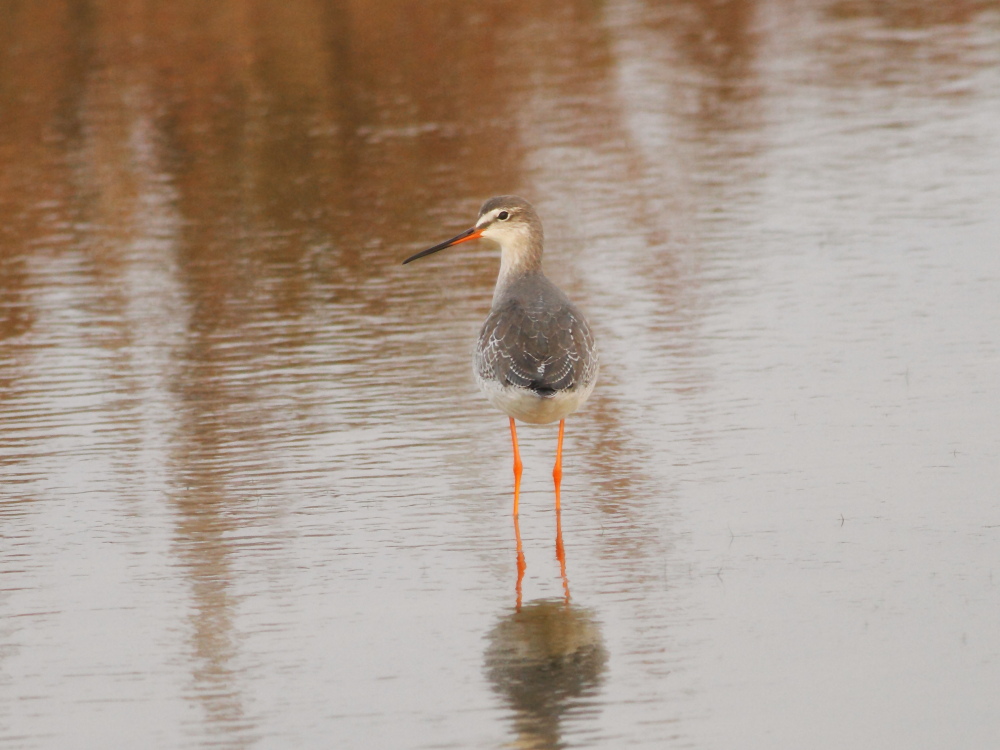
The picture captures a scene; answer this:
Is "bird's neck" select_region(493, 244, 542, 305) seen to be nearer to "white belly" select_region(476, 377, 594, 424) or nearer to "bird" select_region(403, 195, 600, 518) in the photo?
"bird" select_region(403, 195, 600, 518)

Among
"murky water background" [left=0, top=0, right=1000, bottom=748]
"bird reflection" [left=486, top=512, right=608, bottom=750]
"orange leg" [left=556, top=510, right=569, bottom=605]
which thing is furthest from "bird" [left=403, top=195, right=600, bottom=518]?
"bird reflection" [left=486, top=512, right=608, bottom=750]

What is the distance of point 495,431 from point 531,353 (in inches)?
77.8

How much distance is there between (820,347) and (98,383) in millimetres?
5237

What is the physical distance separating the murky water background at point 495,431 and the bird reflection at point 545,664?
0.02 m

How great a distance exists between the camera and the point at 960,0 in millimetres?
32406

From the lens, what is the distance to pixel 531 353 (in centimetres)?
905

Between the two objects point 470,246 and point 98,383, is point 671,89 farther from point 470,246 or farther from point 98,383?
point 98,383

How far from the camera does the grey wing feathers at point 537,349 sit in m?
8.92

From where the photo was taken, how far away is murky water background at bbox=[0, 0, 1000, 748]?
6988 mm

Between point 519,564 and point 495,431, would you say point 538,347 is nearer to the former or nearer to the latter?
point 519,564

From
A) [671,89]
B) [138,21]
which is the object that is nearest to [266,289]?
[671,89]

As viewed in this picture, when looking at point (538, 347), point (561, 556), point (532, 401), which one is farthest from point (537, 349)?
point (561, 556)

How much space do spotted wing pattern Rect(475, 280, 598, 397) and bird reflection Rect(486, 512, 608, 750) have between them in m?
1.23

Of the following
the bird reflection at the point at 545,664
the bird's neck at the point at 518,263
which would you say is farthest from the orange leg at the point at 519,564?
the bird's neck at the point at 518,263
